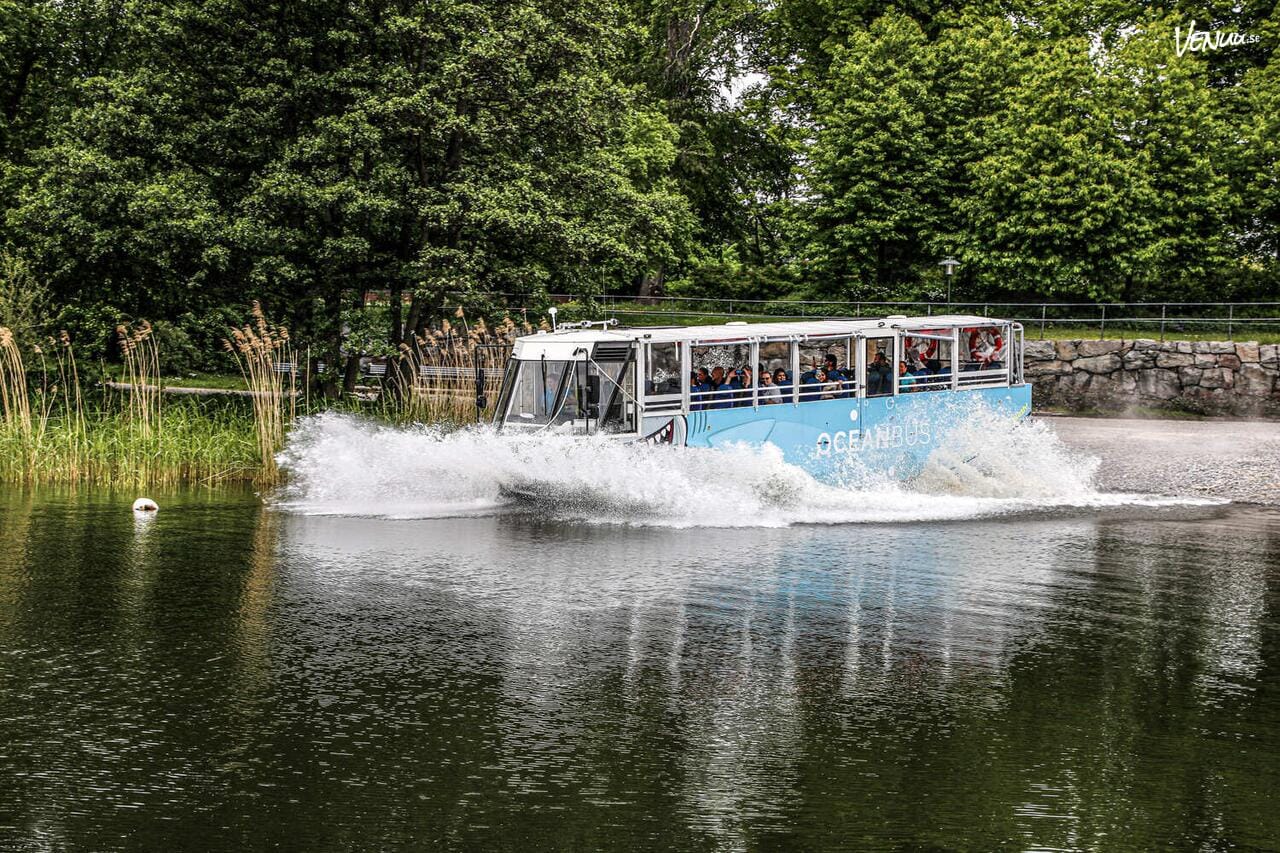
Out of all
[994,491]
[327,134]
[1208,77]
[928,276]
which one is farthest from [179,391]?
[1208,77]

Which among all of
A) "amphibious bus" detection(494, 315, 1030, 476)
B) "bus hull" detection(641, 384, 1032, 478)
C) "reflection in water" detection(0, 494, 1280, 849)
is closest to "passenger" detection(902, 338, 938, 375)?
"amphibious bus" detection(494, 315, 1030, 476)

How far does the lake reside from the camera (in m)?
7.94

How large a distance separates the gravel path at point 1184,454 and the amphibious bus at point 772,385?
122 inches

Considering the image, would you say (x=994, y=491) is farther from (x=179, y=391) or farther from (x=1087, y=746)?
(x=179, y=391)

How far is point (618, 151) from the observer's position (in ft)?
132

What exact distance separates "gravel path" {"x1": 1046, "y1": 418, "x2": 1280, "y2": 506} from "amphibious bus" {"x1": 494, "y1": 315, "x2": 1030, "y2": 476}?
310 centimetres

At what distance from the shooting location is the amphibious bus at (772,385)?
69.1ft

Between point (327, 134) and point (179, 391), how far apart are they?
31.0ft

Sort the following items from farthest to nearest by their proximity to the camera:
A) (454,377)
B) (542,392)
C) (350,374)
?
(350,374) → (454,377) → (542,392)

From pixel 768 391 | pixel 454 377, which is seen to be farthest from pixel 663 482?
pixel 454 377

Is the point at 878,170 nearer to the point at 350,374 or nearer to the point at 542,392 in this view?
the point at 350,374

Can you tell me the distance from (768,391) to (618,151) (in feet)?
64.7

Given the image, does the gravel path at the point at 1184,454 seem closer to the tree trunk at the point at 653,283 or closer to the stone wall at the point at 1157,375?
the stone wall at the point at 1157,375

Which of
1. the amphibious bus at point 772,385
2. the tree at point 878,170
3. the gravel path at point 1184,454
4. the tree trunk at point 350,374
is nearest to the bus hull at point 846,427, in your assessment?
the amphibious bus at point 772,385
